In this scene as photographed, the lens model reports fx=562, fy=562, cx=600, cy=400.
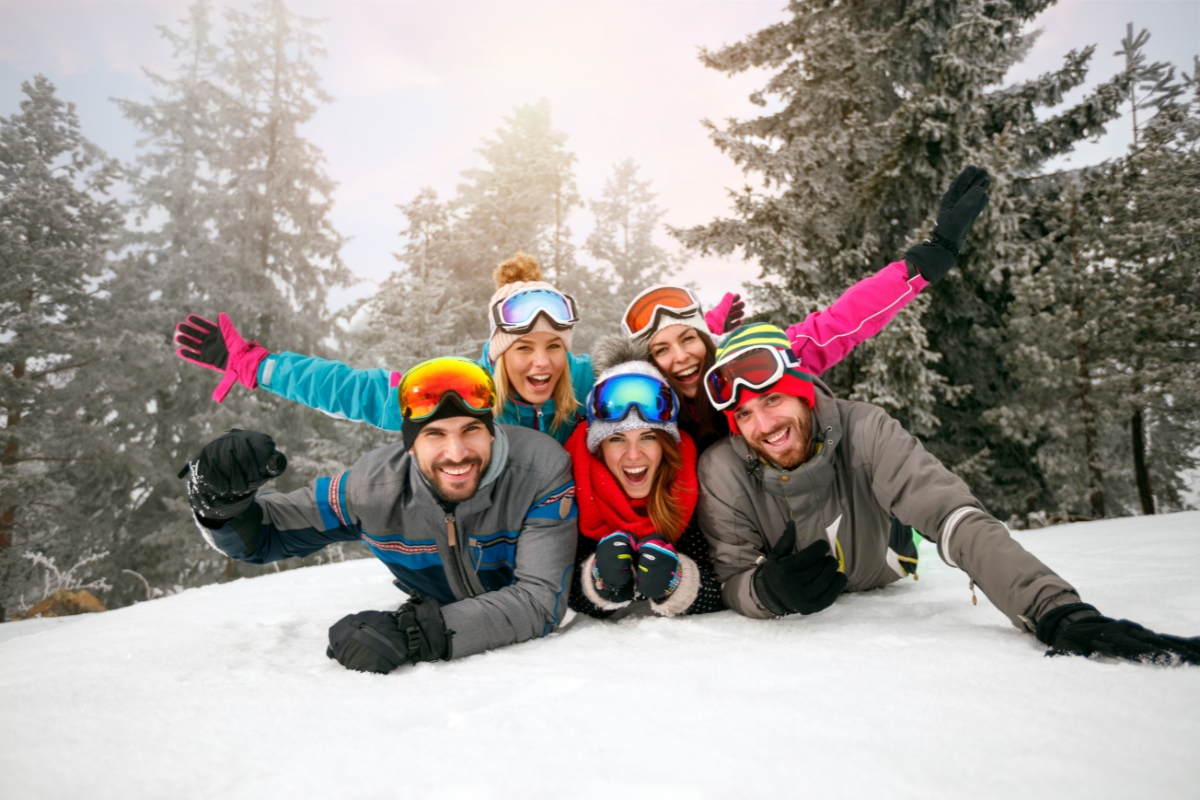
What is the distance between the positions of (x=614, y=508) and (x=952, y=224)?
2934 millimetres

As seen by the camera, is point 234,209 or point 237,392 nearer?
point 237,392

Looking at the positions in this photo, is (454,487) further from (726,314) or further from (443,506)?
(726,314)

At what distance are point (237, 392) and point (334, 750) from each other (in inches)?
604

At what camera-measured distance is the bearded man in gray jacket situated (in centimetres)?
226

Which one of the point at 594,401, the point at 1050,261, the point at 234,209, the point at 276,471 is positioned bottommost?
the point at 276,471

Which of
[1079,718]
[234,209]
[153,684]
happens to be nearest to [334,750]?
[153,684]

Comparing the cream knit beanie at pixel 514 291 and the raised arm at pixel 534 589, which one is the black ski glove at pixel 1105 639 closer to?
the raised arm at pixel 534 589

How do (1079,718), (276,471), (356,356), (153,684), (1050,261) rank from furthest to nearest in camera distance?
(356,356) < (1050,261) < (276,471) < (153,684) < (1079,718)

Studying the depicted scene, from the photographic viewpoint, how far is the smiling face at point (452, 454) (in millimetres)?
2434

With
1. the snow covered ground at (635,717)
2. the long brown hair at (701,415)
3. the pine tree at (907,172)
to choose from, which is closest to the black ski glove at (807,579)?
the snow covered ground at (635,717)

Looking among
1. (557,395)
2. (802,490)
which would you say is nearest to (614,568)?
(802,490)

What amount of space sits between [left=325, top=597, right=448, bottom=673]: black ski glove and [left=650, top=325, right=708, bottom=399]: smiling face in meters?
1.85

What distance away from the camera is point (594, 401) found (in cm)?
290

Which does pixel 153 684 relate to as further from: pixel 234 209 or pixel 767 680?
pixel 234 209
